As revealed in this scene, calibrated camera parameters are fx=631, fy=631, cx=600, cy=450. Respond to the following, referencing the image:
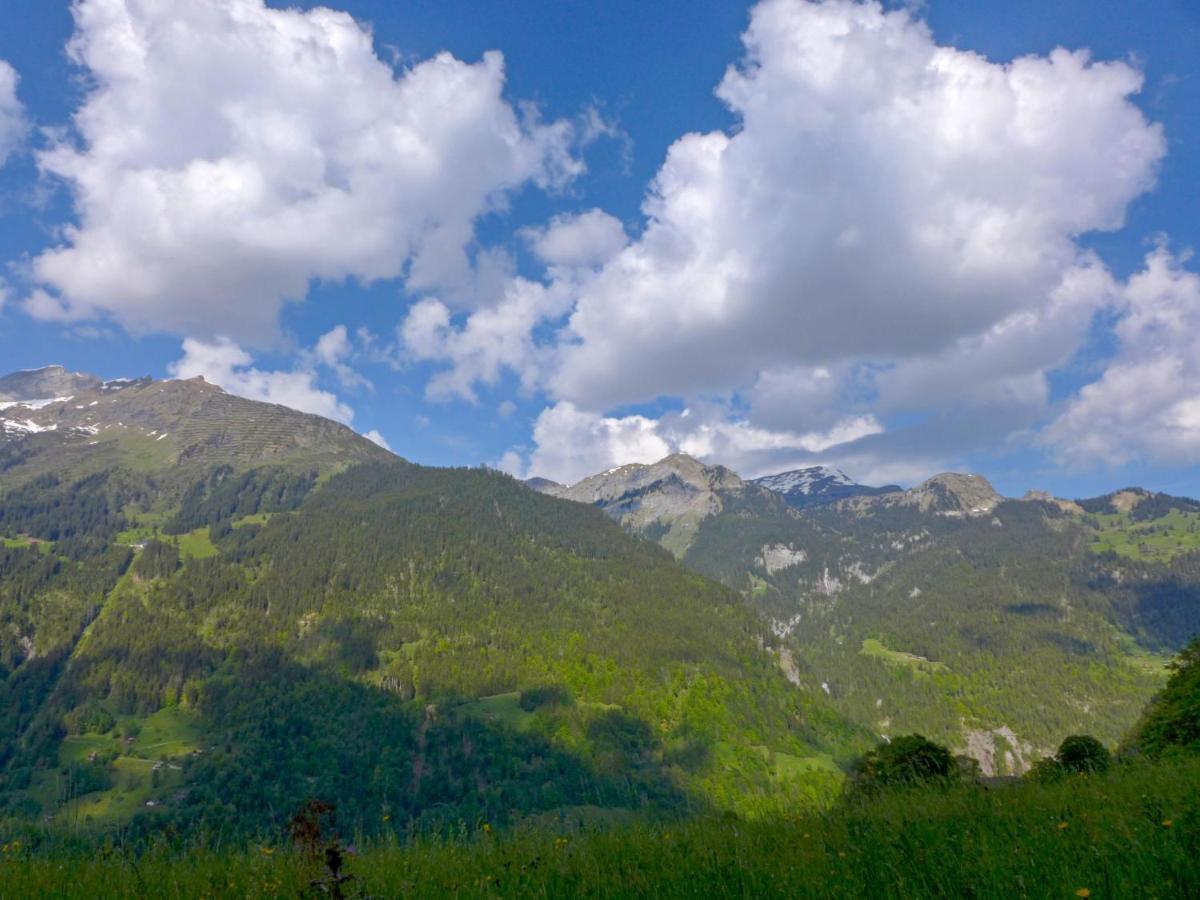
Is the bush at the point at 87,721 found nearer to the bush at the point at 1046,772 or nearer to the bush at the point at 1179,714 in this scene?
the bush at the point at 1179,714

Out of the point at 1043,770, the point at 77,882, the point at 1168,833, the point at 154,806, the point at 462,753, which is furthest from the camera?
the point at 462,753

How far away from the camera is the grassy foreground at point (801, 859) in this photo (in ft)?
16.2

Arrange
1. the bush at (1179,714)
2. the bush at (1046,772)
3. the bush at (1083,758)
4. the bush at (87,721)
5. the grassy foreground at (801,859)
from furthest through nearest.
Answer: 1. the bush at (87,721)
2. the bush at (1179,714)
3. the bush at (1083,758)
4. the bush at (1046,772)
5. the grassy foreground at (801,859)

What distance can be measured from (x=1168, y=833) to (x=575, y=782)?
182 meters

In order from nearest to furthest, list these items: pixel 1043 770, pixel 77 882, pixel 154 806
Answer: pixel 77 882
pixel 1043 770
pixel 154 806

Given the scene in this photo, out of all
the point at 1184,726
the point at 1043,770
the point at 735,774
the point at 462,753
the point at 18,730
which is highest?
the point at 1043,770

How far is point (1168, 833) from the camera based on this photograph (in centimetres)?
529

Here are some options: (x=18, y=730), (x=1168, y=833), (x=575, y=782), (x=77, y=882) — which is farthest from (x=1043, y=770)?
(x=18, y=730)

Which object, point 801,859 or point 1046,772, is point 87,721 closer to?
point 1046,772

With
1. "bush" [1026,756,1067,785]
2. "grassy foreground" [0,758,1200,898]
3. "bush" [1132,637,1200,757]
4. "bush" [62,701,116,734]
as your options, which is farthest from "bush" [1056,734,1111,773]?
"bush" [62,701,116,734]

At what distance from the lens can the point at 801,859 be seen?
259 inches

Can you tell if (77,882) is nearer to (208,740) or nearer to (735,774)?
(735,774)

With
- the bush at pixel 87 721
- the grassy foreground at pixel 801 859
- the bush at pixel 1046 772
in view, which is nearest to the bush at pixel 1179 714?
the bush at pixel 1046 772

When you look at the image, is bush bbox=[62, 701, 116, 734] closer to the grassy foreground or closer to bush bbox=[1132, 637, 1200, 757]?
the grassy foreground
